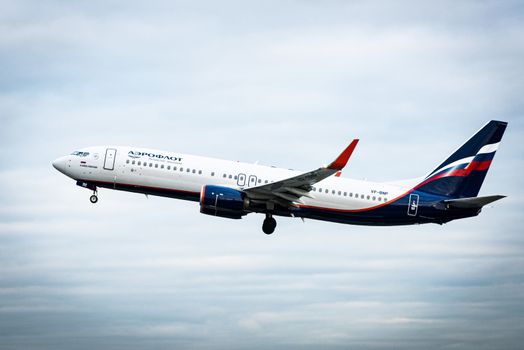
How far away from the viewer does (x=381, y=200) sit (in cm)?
5178

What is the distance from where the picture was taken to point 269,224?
51.6m

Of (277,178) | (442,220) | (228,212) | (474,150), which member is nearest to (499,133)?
(474,150)

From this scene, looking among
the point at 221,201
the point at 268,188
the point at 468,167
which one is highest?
the point at 468,167

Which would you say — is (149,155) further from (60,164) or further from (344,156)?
(344,156)

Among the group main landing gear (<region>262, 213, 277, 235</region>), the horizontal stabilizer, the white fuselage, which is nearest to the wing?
the white fuselage

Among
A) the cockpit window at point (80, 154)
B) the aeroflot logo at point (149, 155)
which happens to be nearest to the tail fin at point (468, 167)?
the aeroflot logo at point (149, 155)

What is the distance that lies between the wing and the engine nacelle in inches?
29.0

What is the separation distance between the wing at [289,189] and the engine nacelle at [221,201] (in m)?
0.74

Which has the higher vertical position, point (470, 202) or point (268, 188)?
point (470, 202)

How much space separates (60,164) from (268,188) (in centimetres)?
1440

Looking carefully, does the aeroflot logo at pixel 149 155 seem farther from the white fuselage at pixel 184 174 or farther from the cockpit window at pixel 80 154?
the cockpit window at pixel 80 154

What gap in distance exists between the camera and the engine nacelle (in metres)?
48.3

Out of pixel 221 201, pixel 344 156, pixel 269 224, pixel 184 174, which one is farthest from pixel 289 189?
pixel 184 174

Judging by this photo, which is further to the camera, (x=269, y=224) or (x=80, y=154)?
(x=269, y=224)
